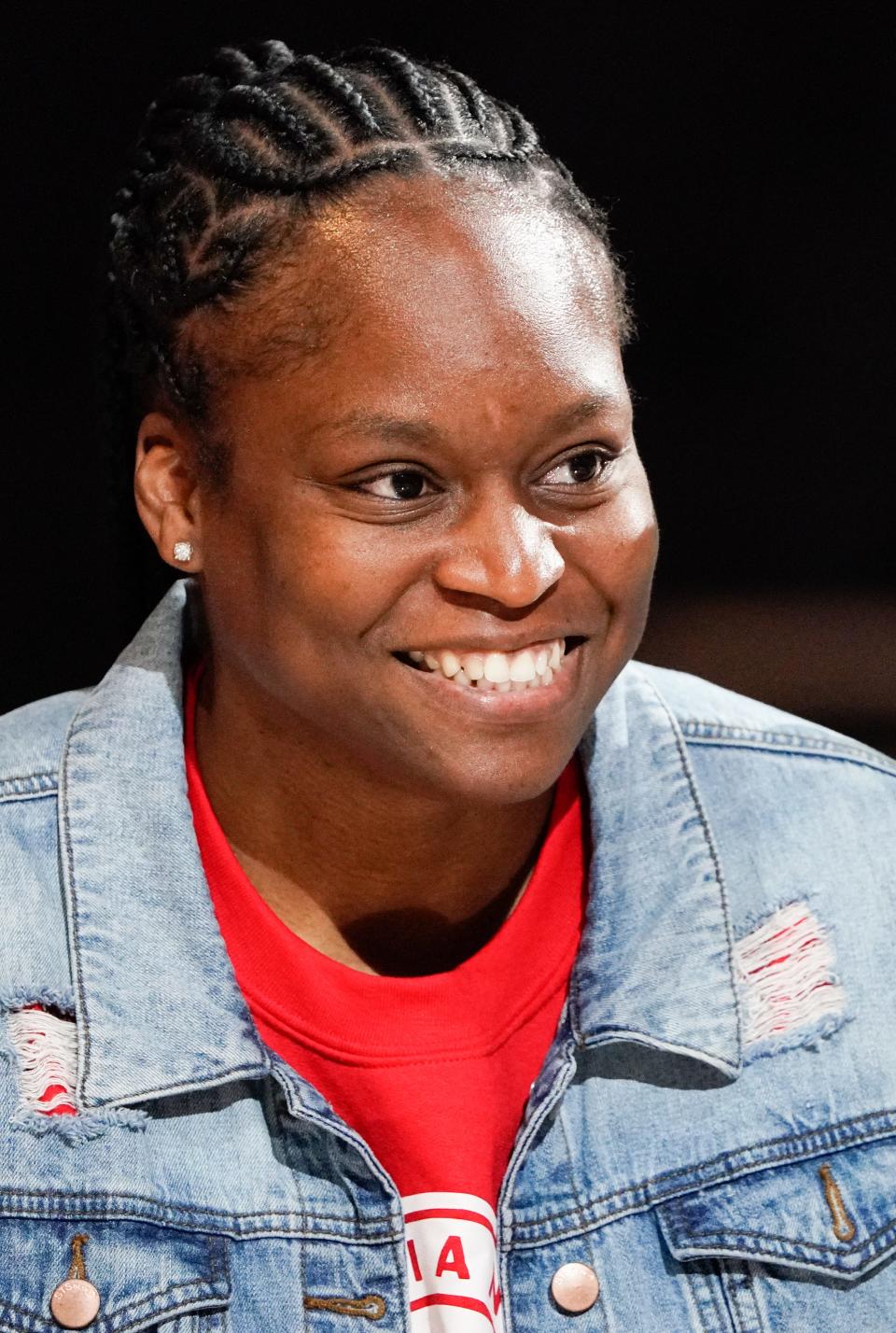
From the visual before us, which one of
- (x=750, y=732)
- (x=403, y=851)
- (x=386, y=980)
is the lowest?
(x=386, y=980)

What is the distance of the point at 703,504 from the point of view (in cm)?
231

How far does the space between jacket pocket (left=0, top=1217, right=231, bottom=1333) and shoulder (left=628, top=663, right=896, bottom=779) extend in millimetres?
691

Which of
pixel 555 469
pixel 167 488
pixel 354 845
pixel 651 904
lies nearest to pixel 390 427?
pixel 555 469

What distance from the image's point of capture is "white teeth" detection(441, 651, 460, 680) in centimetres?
158

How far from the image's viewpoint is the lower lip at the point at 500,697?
1.59 m

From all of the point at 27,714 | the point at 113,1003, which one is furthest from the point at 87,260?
the point at 113,1003

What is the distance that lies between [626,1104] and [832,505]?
86 centimetres

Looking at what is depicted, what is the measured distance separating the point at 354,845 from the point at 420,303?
0.51 meters

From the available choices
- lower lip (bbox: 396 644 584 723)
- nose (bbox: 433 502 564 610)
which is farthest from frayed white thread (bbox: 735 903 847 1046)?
nose (bbox: 433 502 564 610)

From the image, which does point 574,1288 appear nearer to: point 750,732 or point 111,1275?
point 111,1275

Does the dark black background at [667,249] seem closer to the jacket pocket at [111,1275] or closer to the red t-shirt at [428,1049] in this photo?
the red t-shirt at [428,1049]

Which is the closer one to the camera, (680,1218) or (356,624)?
(356,624)

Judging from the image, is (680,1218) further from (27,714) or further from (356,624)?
(27,714)

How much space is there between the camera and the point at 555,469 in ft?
5.25
